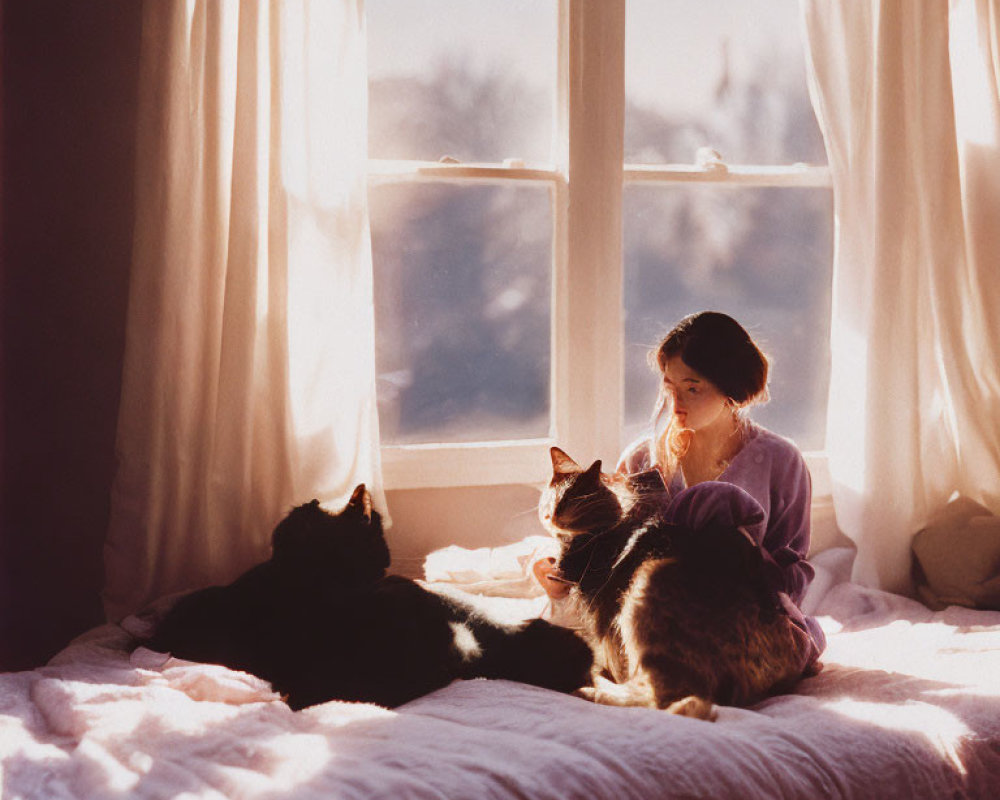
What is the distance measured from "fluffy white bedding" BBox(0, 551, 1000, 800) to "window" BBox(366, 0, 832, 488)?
0.89 meters

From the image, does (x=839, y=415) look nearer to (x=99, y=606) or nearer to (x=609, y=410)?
(x=609, y=410)

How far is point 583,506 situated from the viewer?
138 cm

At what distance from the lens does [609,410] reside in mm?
2182

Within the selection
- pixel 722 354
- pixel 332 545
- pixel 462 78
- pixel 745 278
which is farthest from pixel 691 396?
pixel 462 78

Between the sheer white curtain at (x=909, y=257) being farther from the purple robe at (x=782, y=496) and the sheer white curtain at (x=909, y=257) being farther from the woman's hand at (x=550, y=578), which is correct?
the woman's hand at (x=550, y=578)

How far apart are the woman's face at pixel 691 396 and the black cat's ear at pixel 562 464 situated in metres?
0.23

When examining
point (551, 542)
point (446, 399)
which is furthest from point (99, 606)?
point (551, 542)

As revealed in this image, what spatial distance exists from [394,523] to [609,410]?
579 millimetres

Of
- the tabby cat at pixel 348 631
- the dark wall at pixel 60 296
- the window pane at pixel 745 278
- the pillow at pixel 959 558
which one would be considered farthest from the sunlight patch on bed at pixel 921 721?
the dark wall at pixel 60 296

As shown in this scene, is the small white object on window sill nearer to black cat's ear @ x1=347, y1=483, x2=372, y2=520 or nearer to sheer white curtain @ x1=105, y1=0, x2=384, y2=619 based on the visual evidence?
sheer white curtain @ x1=105, y1=0, x2=384, y2=619

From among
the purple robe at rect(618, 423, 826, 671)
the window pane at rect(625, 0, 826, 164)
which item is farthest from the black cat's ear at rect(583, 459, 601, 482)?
the window pane at rect(625, 0, 826, 164)

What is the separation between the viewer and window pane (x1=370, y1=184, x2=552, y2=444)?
2.14 m

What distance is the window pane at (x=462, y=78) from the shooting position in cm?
211

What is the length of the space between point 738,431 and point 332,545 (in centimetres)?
75
